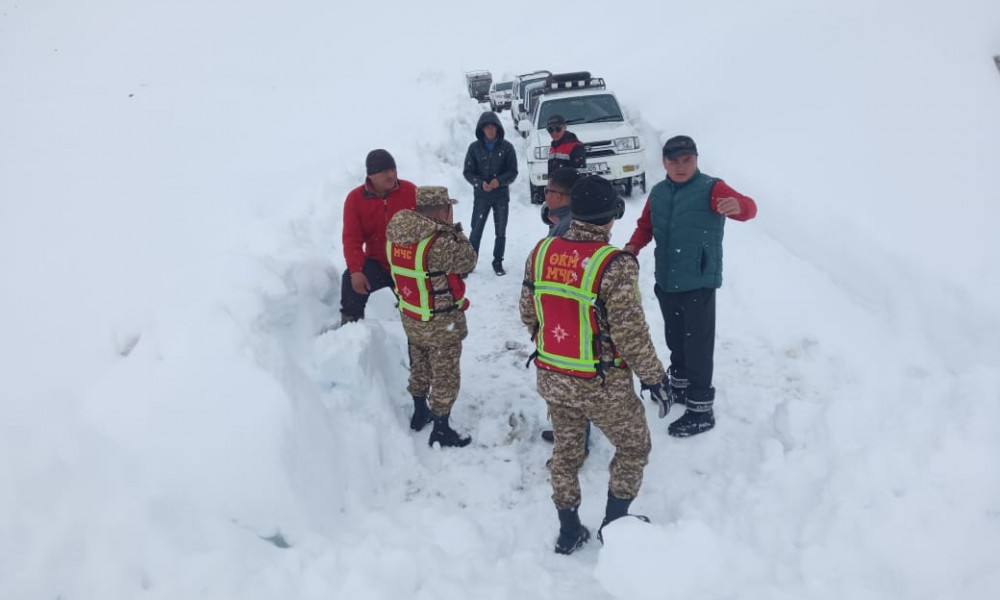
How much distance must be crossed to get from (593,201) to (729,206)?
1367 mm

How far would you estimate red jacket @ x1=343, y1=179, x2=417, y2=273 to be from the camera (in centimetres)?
460

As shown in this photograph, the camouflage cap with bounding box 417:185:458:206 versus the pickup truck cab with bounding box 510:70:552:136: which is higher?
the pickup truck cab with bounding box 510:70:552:136

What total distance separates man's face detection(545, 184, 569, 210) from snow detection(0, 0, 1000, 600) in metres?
1.69

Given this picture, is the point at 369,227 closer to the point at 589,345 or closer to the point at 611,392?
the point at 589,345

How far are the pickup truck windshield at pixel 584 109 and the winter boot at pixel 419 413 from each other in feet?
23.6

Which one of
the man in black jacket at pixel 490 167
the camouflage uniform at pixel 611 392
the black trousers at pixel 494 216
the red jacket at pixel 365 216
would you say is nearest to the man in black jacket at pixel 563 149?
the man in black jacket at pixel 490 167

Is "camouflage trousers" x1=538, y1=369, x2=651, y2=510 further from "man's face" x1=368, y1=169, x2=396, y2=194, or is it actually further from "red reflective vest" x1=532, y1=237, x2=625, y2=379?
"man's face" x1=368, y1=169, x2=396, y2=194

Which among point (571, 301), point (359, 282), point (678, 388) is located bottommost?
point (678, 388)

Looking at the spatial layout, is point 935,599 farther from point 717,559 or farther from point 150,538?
point 150,538

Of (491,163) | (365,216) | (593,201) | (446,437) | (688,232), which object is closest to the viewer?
(593,201)

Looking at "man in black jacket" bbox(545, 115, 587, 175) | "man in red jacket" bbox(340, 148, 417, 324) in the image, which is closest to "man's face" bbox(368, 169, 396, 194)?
"man in red jacket" bbox(340, 148, 417, 324)

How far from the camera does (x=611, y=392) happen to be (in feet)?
9.98

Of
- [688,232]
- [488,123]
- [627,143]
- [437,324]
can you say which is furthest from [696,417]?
[627,143]

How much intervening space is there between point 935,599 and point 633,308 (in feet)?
6.30
